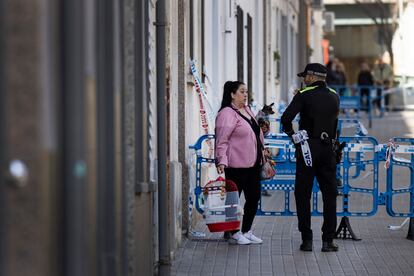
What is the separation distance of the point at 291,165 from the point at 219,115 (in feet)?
4.43

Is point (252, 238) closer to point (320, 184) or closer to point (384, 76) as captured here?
point (320, 184)

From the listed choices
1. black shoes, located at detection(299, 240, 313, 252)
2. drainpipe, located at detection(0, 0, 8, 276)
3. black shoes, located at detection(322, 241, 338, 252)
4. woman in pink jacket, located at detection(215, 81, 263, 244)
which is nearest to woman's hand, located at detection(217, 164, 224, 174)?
woman in pink jacket, located at detection(215, 81, 263, 244)

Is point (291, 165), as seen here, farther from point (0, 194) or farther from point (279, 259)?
point (0, 194)

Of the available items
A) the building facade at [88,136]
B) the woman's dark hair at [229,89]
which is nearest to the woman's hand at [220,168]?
the building facade at [88,136]

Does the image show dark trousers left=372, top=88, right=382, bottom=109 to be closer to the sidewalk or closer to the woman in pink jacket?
the sidewalk

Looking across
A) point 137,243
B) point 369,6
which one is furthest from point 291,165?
point 369,6

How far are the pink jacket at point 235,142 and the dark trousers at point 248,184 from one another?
4.2 inches

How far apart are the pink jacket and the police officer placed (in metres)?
0.54

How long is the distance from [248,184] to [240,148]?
37 centimetres

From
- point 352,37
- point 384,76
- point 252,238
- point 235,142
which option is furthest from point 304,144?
point 352,37

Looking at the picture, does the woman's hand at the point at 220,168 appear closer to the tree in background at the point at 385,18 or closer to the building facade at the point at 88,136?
the building facade at the point at 88,136

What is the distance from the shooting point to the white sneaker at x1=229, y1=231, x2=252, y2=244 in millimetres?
11508

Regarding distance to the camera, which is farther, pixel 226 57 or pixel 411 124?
pixel 411 124

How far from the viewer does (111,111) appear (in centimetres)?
630
